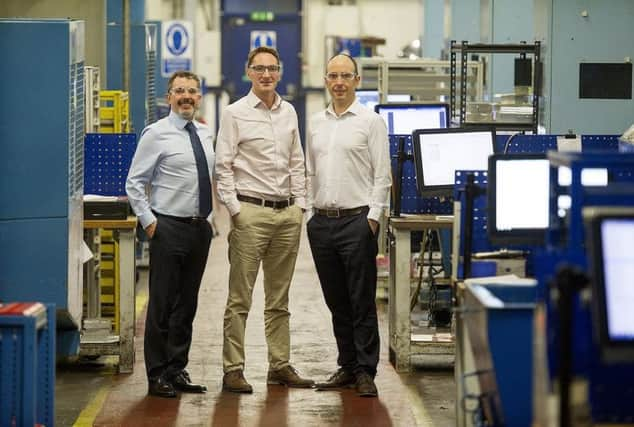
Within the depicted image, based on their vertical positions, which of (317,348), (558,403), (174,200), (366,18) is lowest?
(317,348)

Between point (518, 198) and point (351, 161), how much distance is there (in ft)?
3.98

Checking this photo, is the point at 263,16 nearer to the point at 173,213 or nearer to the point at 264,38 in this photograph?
the point at 264,38

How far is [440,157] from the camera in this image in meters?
8.12

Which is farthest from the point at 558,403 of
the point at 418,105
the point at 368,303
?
the point at 418,105

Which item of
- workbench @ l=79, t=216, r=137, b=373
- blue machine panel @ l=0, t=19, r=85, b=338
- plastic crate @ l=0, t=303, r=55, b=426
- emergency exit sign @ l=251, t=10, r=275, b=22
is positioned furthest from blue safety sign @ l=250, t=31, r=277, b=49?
plastic crate @ l=0, t=303, r=55, b=426

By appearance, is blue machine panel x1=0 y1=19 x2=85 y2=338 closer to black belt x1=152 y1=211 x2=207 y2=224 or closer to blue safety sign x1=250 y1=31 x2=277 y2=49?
black belt x1=152 y1=211 x2=207 y2=224

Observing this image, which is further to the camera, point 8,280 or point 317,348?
point 317,348

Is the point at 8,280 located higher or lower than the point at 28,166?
lower

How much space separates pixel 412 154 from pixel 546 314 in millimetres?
4195

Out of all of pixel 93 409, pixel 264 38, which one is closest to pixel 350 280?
pixel 93 409

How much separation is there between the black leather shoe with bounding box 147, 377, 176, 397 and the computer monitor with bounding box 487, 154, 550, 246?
6.92 feet

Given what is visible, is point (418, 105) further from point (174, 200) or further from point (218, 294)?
point (174, 200)

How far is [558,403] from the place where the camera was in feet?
12.9

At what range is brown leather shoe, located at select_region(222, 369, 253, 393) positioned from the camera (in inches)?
292
